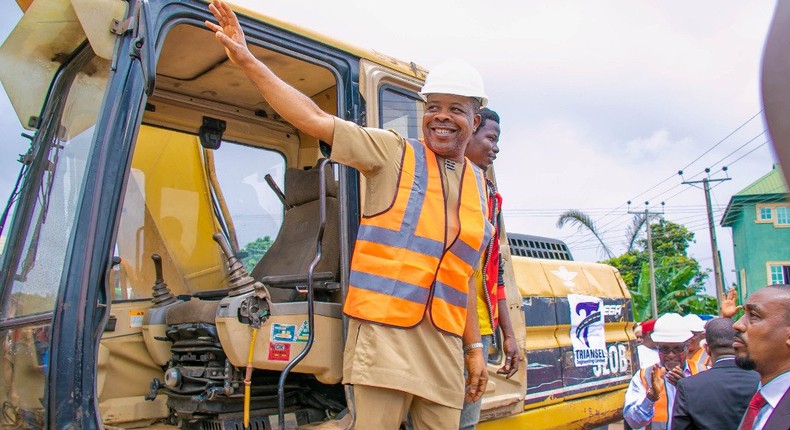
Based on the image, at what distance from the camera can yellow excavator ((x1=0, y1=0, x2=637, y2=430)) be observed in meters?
2.37

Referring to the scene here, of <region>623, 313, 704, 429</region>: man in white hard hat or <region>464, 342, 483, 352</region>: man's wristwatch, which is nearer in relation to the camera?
<region>464, 342, 483, 352</region>: man's wristwatch

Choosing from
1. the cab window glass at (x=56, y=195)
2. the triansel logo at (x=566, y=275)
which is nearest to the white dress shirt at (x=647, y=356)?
the triansel logo at (x=566, y=275)

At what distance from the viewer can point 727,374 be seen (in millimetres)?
3191

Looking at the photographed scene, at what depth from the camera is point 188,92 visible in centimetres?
384

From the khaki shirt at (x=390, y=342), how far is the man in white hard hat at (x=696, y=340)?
8.64ft

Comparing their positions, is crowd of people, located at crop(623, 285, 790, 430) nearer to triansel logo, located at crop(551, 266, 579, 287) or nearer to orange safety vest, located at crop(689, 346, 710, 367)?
orange safety vest, located at crop(689, 346, 710, 367)

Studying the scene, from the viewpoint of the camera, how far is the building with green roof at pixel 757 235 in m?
26.3

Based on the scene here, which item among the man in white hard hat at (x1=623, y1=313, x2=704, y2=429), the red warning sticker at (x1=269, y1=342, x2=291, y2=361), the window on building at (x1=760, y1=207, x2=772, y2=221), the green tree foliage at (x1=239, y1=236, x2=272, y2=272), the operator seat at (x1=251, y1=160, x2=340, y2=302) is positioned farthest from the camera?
the window on building at (x1=760, y1=207, x2=772, y2=221)

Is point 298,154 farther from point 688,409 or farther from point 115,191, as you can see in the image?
point 688,409

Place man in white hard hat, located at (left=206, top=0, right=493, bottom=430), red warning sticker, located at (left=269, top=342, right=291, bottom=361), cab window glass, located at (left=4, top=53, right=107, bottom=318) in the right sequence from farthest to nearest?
red warning sticker, located at (left=269, top=342, right=291, bottom=361) → cab window glass, located at (left=4, top=53, right=107, bottom=318) → man in white hard hat, located at (left=206, top=0, right=493, bottom=430)

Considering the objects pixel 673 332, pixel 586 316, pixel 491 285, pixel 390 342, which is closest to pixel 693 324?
pixel 673 332

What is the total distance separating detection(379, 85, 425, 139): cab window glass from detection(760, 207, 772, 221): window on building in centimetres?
2836

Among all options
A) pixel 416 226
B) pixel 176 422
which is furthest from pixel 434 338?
pixel 176 422

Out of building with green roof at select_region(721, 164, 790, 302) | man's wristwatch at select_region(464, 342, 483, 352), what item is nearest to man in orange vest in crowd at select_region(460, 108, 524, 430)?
man's wristwatch at select_region(464, 342, 483, 352)
